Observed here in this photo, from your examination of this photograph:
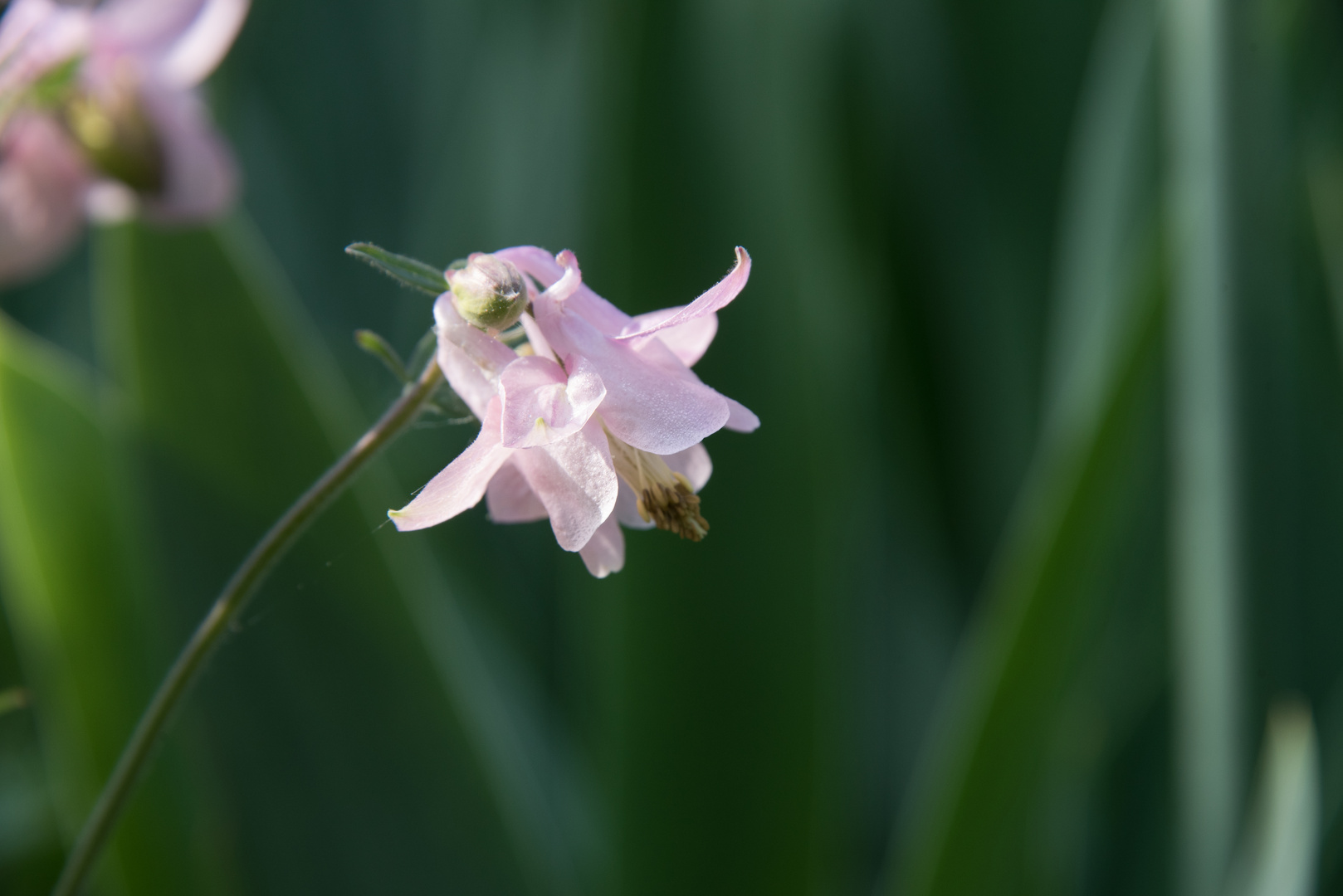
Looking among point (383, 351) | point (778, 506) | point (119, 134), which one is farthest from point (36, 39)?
point (778, 506)

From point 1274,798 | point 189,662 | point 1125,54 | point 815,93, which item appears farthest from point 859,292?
point 189,662

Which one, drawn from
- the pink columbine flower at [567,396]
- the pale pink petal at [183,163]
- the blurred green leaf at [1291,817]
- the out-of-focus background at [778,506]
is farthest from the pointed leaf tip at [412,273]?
the blurred green leaf at [1291,817]

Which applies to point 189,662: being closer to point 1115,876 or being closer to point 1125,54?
point 1115,876

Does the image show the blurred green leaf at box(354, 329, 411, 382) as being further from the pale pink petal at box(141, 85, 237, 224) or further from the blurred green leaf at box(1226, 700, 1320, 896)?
the blurred green leaf at box(1226, 700, 1320, 896)

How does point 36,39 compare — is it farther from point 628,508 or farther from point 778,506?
point 778,506

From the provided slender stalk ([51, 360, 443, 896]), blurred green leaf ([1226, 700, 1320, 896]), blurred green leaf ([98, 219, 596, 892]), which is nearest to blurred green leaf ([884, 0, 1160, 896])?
blurred green leaf ([1226, 700, 1320, 896])

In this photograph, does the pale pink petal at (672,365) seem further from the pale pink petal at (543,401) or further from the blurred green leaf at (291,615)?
the blurred green leaf at (291,615)
